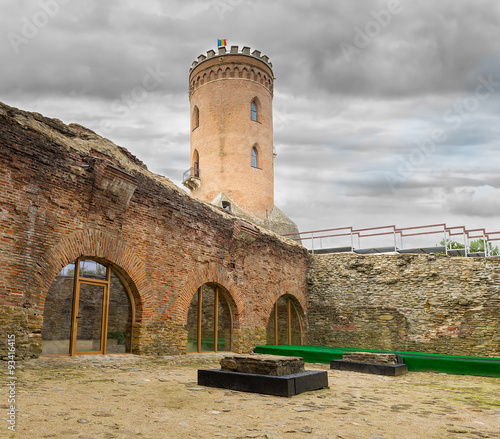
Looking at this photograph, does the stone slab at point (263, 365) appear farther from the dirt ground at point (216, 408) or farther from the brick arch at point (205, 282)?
the brick arch at point (205, 282)

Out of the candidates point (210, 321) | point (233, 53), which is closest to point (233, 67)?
point (233, 53)

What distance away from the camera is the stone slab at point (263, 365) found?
19.3 feet

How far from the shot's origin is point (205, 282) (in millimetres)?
11344

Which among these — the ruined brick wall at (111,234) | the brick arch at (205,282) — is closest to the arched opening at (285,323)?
the ruined brick wall at (111,234)

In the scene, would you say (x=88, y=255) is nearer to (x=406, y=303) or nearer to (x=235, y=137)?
(x=406, y=303)

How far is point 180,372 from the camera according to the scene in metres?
7.82

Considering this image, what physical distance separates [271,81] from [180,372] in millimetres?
23495

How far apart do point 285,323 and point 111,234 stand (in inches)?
347

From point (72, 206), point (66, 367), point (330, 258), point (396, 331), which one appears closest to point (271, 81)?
point (330, 258)

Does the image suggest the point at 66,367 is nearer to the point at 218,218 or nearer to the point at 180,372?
the point at 180,372

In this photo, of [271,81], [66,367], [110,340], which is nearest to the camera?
[66,367]

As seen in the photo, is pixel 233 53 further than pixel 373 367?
Yes

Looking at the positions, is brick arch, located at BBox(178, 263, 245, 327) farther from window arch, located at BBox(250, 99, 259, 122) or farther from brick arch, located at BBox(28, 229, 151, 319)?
window arch, located at BBox(250, 99, 259, 122)

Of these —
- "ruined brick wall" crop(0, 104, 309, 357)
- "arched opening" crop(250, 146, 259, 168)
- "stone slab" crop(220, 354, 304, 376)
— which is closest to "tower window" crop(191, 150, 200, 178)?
"arched opening" crop(250, 146, 259, 168)
